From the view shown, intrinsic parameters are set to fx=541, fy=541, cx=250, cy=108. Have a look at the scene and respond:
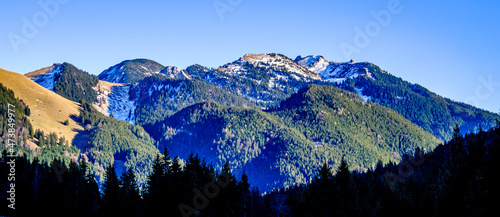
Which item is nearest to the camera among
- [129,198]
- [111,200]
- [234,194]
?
[111,200]

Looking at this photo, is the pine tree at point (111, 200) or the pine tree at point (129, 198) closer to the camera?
the pine tree at point (129, 198)

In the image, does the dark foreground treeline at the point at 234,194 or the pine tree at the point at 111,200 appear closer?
the dark foreground treeline at the point at 234,194

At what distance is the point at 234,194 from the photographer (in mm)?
97375

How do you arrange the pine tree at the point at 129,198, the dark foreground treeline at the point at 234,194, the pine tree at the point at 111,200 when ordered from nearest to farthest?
the dark foreground treeline at the point at 234,194, the pine tree at the point at 129,198, the pine tree at the point at 111,200

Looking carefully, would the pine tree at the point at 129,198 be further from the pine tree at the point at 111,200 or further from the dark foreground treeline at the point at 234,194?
the pine tree at the point at 111,200

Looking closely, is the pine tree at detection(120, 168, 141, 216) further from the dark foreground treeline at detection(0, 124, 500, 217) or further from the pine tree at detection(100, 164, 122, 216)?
the pine tree at detection(100, 164, 122, 216)

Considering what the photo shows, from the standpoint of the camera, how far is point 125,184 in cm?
10525

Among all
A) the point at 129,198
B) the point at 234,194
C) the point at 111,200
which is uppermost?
the point at 111,200

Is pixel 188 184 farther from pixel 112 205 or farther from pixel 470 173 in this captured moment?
pixel 470 173

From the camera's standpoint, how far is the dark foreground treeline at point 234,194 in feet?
250

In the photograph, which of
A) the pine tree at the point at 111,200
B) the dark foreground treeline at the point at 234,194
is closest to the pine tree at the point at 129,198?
the dark foreground treeline at the point at 234,194

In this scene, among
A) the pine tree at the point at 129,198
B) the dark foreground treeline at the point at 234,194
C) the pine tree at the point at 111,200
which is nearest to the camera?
the dark foreground treeline at the point at 234,194

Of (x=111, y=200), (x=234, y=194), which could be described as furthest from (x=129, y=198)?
(x=234, y=194)

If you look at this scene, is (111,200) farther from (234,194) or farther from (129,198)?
(234,194)
